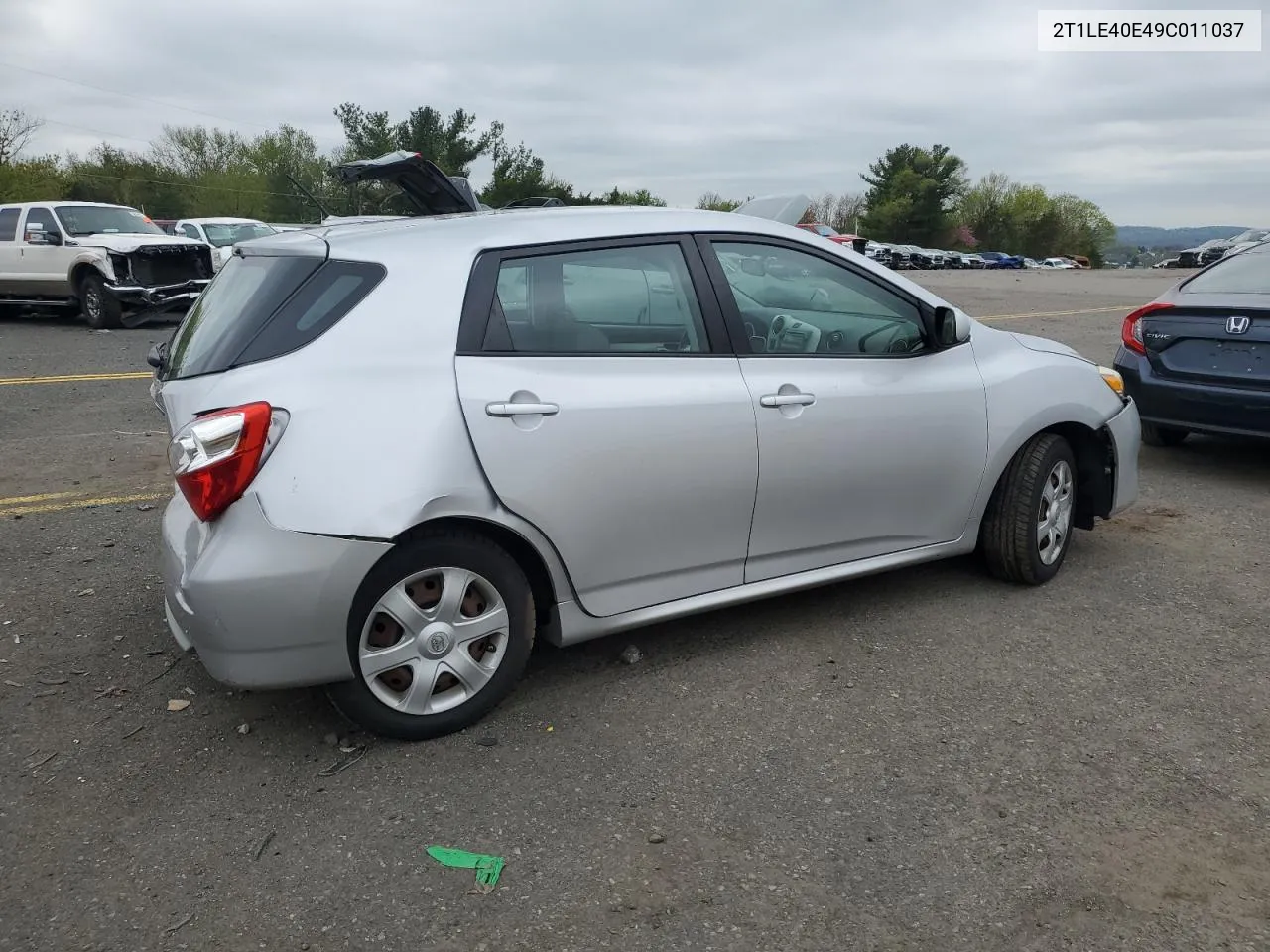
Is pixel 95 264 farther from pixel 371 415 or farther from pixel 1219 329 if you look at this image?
pixel 1219 329

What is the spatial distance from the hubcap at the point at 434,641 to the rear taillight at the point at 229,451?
54 centimetres

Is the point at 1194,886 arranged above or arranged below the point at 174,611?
below

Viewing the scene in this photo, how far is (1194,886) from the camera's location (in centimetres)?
259

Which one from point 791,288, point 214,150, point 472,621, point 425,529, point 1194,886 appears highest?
point 214,150

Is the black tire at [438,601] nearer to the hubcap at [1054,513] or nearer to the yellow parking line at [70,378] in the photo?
the hubcap at [1054,513]

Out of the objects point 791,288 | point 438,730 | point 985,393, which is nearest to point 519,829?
point 438,730

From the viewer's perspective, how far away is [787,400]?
3.74 m

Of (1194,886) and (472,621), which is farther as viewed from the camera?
(472,621)

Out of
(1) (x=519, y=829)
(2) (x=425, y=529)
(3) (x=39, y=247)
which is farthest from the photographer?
(3) (x=39, y=247)

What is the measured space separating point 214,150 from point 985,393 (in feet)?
244

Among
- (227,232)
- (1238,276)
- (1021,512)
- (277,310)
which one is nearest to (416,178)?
(277,310)

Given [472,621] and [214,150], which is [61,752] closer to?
[472,621]

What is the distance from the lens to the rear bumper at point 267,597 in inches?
116

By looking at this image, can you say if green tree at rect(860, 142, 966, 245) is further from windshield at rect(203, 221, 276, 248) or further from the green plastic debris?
the green plastic debris
